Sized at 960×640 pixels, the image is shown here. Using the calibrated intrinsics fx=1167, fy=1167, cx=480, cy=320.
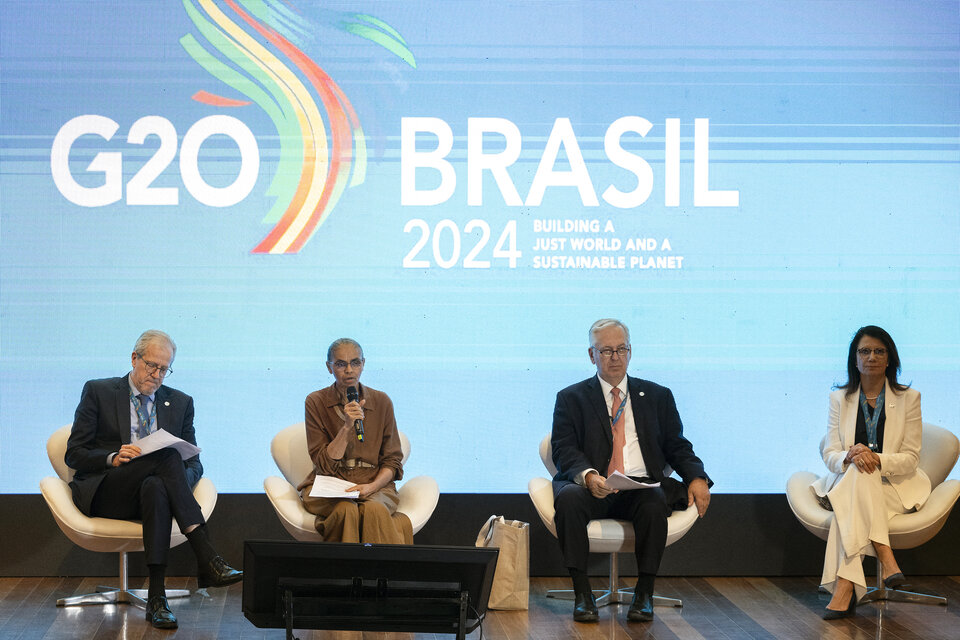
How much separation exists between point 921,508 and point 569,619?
1.78 m

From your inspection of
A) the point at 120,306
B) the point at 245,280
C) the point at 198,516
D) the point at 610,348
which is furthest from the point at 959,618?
the point at 120,306

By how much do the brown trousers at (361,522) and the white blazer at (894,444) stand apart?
6.75ft

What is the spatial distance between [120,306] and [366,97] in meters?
1.70

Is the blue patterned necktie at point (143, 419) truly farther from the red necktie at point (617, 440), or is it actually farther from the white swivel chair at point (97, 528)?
the red necktie at point (617, 440)

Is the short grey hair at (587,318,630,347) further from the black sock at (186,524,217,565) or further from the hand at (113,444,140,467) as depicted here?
the hand at (113,444,140,467)

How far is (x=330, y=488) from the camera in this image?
520 cm

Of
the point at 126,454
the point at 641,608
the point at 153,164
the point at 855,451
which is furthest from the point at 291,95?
the point at 855,451

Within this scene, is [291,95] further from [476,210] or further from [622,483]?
[622,483]

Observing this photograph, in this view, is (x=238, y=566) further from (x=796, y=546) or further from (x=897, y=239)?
(x=897, y=239)

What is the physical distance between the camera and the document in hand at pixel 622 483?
512cm

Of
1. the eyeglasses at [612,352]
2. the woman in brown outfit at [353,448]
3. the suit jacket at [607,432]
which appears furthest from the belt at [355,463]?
the eyeglasses at [612,352]

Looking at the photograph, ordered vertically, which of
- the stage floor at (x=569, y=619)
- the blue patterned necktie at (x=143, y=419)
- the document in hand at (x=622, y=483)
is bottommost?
the stage floor at (x=569, y=619)

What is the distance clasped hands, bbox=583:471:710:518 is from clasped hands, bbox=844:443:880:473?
2.32 feet

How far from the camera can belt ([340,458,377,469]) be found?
213 inches
